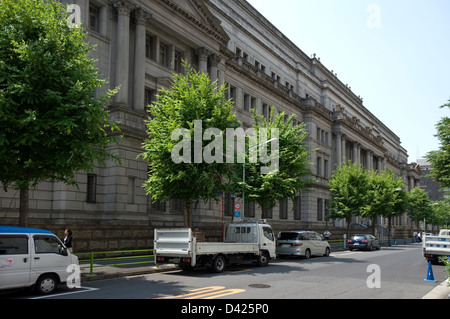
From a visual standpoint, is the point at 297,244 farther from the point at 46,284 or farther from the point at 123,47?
the point at 46,284

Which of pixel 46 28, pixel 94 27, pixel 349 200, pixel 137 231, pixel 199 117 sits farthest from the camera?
pixel 349 200

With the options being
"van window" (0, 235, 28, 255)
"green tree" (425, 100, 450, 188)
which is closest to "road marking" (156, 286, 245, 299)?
"van window" (0, 235, 28, 255)

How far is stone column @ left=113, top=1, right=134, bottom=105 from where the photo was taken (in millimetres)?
26450

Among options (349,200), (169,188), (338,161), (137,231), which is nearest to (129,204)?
(137,231)

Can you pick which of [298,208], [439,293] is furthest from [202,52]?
[298,208]

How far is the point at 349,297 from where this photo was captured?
1240cm

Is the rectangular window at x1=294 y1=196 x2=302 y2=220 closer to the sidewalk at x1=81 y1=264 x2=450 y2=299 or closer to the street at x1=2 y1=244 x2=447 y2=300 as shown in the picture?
the street at x1=2 y1=244 x2=447 y2=300

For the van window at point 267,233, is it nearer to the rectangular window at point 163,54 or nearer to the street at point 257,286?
the street at point 257,286

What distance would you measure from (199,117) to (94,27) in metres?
11.2

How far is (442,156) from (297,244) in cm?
1097

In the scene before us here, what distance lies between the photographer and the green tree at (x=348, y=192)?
4697 centimetres

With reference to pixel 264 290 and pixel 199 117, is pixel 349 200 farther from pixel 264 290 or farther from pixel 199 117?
pixel 264 290

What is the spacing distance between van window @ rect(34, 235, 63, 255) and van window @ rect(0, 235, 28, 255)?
14.7 inches

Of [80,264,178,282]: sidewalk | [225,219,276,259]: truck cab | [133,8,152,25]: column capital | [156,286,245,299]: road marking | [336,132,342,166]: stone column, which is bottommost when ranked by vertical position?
[80,264,178,282]: sidewalk
